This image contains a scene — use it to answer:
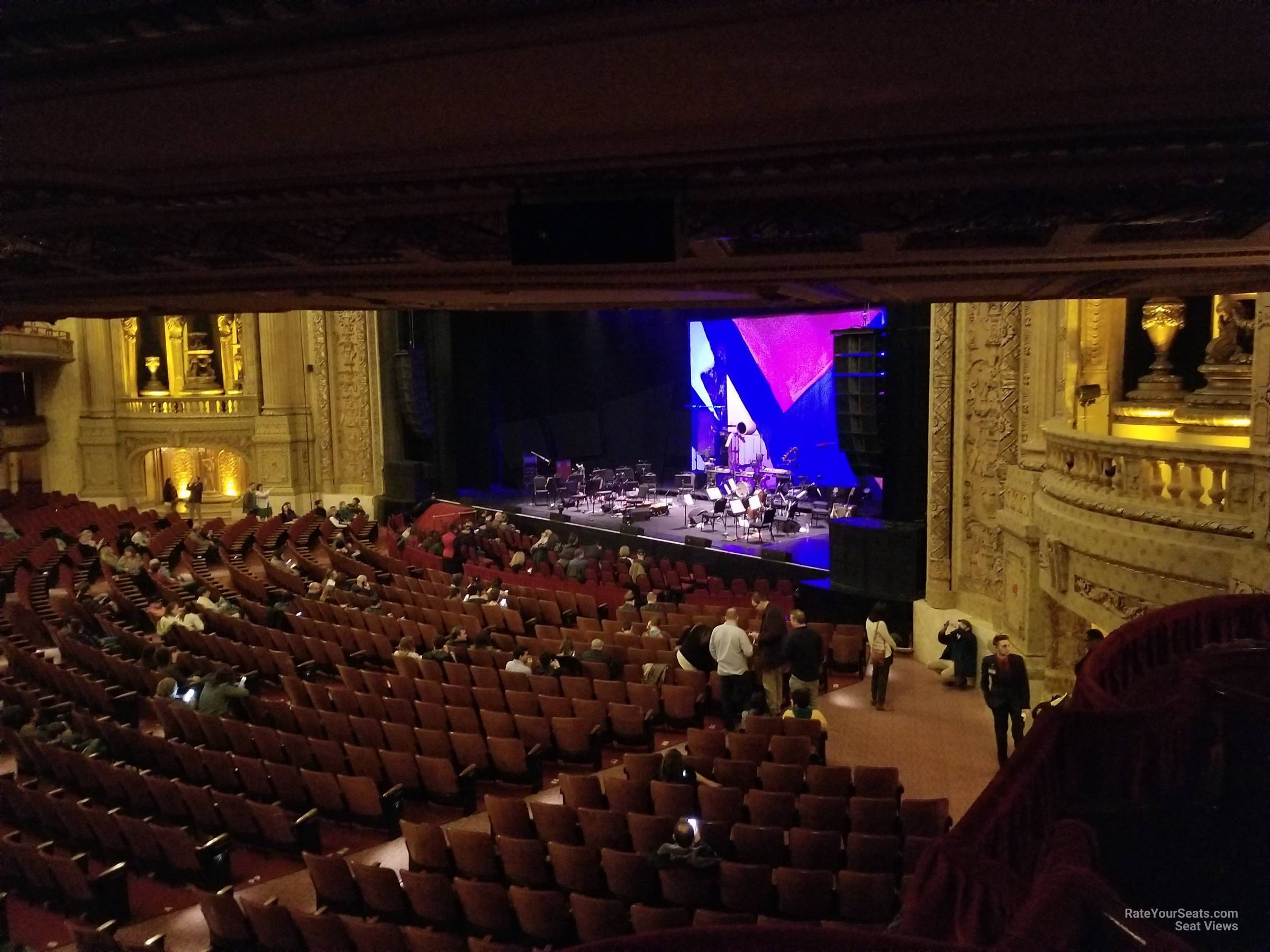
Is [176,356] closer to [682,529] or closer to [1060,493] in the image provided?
[682,529]

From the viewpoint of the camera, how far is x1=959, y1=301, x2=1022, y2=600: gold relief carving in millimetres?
10844

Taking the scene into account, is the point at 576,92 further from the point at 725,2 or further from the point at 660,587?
the point at 660,587

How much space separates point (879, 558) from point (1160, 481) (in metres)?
6.06

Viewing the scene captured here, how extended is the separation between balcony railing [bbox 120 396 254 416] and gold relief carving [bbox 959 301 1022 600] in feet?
56.3

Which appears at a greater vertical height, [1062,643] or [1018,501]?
[1018,501]

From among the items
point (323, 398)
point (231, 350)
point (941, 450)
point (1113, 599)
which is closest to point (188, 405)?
point (231, 350)

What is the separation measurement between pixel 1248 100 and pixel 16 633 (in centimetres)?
1278

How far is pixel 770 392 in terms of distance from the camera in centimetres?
1920

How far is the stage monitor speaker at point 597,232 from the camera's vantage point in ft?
8.77

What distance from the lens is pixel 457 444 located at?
2056cm

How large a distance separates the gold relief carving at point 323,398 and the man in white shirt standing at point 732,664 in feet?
52.5

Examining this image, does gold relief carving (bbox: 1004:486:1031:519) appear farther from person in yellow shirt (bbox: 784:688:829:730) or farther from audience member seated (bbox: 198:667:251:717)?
audience member seated (bbox: 198:667:251:717)

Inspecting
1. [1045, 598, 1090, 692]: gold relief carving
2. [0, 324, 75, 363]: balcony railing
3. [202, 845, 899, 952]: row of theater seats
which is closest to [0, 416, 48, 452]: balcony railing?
[0, 324, 75, 363]: balcony railing

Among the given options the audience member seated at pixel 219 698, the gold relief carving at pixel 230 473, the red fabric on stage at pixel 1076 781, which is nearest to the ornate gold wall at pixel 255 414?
the gold relief carving at pixel 230 473
